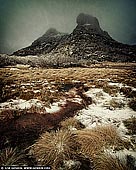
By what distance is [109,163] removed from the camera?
2.96 metres

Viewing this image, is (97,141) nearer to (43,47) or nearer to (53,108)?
(53,108)

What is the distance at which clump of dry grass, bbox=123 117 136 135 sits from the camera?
14.0ft

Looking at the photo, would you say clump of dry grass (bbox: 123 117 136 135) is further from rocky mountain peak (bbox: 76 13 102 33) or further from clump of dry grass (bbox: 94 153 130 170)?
rocky mountain peak (bbox: 76 13 102 33)

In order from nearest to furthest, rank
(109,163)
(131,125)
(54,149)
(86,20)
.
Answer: (109,163), (54,149), (131,125), (86,20)

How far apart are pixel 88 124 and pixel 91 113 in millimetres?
891

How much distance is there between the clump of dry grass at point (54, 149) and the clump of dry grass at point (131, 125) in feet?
5.20

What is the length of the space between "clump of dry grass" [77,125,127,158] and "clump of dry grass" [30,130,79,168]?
0.20m

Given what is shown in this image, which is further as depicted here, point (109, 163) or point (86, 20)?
point (86, 20)

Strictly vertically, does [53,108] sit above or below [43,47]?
below

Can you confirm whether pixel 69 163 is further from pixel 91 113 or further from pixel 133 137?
pixel 91 113

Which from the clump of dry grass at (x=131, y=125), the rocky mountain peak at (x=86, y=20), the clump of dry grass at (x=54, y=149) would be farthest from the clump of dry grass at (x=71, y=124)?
the rocky mountain peak at (x=86, y=20)

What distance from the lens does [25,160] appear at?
10.1 ft

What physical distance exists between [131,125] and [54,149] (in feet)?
8.09

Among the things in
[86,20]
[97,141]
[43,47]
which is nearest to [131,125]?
[97,141]
